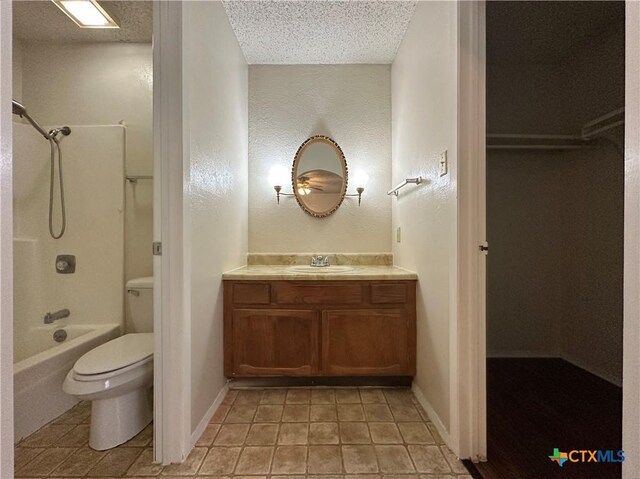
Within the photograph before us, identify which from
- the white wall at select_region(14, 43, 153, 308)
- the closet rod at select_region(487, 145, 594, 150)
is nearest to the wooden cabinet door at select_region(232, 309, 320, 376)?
the white wall at select_region(14, 43, 153, 308)

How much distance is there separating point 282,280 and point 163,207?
2.93 ft

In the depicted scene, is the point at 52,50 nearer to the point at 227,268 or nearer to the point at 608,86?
Result: the point at 227,268

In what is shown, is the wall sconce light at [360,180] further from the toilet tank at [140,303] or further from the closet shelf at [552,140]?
the toilet tank at [140,303]

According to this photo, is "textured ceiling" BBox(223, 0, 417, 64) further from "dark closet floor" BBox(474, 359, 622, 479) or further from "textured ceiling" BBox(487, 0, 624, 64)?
"dark closet floor" BBox(474, 359, 622, 479)

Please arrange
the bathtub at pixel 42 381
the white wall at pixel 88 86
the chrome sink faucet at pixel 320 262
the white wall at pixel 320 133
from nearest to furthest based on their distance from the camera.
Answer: the bathtub at pixel 42 381 → the white wall at pixel 88 86 → the chrome sink faucet at pixel 320 262 → the white wall at pixel 320 133

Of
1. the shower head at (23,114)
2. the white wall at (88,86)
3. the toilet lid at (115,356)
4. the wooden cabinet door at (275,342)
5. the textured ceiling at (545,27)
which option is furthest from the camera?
the white wall at (88,86)

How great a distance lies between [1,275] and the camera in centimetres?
53

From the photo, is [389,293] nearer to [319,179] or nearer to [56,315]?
[319,179]

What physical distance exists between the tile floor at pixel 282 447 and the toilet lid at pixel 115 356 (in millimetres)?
405

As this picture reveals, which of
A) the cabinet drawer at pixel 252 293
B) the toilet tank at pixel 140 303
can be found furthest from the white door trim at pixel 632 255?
the toilet tank at pixel 140 303

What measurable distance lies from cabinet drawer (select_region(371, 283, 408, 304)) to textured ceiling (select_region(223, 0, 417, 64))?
5.91 ft

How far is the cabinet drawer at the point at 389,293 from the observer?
199 centimetres

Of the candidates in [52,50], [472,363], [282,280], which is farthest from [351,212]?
[52,50]

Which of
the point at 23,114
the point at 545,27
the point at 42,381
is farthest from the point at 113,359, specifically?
the point at 545,27
